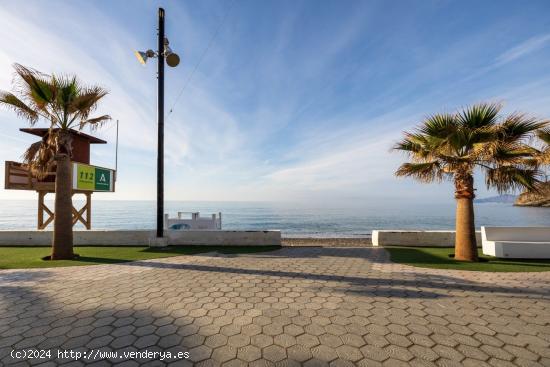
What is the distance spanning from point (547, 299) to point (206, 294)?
633cm

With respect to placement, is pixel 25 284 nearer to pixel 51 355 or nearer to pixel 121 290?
pixel 121 290

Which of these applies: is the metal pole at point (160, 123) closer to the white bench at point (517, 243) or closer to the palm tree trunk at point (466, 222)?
the palm tree trunk at point (466, 222)

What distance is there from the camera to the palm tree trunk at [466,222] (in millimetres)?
8086

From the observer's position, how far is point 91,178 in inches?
625

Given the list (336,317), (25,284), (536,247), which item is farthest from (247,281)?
(536,247)

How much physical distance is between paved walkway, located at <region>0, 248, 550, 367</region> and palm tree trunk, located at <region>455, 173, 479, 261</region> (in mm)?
1835

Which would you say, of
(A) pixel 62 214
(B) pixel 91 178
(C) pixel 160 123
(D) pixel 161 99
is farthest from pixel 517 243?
(B) pixel 91 178

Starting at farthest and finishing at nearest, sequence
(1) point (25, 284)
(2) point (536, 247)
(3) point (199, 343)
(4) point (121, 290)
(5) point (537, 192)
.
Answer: (2) point (536, 247)
(5) point (537, 192)
(1) point (25, 284)
(4) point (121, 290)
(3) point (199, 343)

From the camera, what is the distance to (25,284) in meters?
5.54

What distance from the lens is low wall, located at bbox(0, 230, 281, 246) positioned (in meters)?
11.1

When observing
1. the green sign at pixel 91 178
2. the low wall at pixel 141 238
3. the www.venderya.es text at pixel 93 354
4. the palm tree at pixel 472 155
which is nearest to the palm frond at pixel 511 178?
the palm tree at pixel 472 155

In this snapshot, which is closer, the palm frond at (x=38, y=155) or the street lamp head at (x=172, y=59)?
Result: the palm frond at (x=38, y=155)

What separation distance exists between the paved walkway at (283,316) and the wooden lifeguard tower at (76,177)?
1026 cm

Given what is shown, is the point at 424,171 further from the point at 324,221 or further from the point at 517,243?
the point at 324,221
